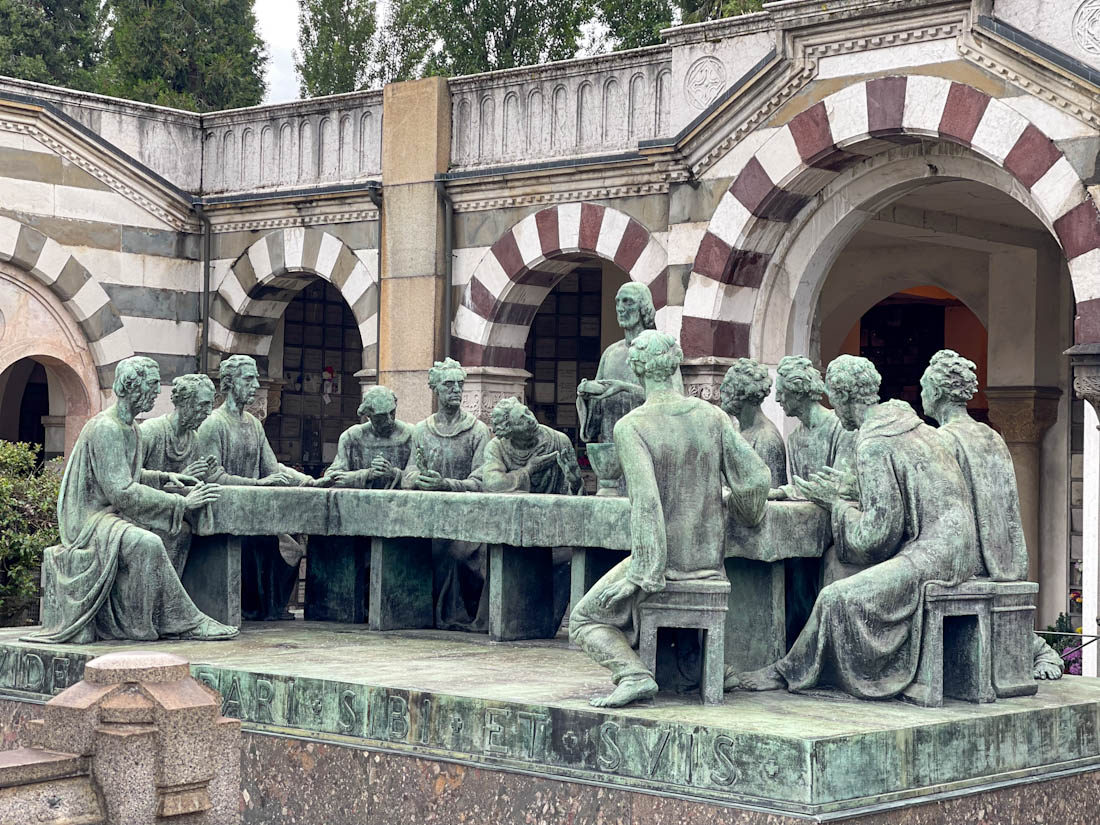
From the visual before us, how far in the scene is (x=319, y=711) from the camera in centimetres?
870

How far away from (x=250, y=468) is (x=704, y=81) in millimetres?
5022

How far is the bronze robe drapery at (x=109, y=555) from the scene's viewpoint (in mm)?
10156

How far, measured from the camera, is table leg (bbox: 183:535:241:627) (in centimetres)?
1091

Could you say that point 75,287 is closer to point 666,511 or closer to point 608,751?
point 666,511

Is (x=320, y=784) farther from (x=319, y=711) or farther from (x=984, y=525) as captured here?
(x=984, y=525)

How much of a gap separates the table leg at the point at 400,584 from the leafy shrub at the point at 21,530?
4.28m

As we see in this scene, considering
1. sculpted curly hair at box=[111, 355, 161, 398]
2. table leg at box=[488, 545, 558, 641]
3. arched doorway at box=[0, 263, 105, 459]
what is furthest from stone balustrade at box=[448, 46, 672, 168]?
sculpted curly hair at box=[111, 355, 161, 398]

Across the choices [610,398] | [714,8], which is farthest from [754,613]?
[714,8]

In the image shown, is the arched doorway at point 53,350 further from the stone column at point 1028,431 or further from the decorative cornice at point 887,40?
the stone column at point 1028,431

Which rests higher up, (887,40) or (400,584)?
(887,40)

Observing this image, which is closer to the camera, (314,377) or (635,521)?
(635,521)

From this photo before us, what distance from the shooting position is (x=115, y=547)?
10.1 meters

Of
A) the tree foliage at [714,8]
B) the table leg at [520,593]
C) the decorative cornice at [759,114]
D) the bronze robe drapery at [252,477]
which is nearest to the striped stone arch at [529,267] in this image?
the decorative cornice at [759,114]

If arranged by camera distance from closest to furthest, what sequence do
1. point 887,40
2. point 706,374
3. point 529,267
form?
point 887,40 < point 706,374 < point 529,267
